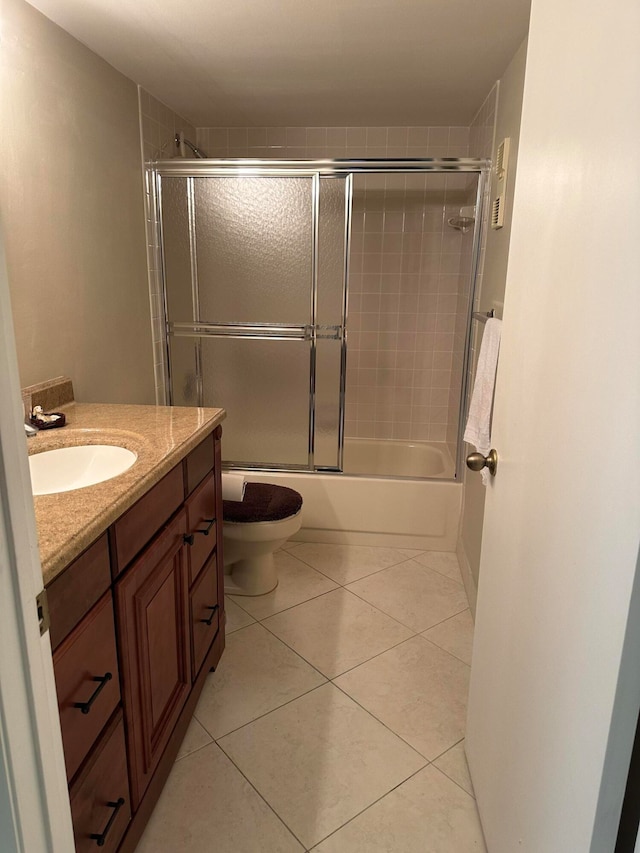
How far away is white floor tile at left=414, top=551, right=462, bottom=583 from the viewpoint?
2.79 metres

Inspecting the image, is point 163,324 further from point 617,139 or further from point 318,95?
point 617,139

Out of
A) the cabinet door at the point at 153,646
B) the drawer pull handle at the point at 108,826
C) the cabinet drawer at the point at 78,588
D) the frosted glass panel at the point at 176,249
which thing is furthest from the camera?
the frosted glass panel at the point at 176,249

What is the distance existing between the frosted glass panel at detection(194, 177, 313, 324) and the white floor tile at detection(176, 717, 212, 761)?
5.93ft

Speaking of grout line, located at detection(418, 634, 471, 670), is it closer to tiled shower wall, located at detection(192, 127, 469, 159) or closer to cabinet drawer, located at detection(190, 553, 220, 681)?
cabinet drawer, located at detection(190, 553, 220, 681)

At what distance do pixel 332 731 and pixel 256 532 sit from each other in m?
0.84

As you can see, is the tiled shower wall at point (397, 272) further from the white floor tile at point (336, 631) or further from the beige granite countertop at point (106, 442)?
the beige granite countertop at point (106, 442)

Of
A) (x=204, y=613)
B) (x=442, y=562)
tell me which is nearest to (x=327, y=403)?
(x=442, y=562)

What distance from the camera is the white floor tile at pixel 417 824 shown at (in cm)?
143

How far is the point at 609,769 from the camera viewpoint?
0.75 m

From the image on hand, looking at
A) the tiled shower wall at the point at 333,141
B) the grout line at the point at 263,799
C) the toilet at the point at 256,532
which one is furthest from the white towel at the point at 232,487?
the tiled shower wall at the point at 333,141

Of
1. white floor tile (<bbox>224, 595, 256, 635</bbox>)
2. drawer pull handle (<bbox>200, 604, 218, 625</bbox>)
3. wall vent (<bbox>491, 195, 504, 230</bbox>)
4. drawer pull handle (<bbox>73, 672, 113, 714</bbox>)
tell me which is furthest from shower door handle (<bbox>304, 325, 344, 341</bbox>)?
drawer pull handle (<bbox>73, 672, 113, 714</bbox>)

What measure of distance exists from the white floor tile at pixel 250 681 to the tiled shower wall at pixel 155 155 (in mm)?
1368

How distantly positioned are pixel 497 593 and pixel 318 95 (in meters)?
2.42

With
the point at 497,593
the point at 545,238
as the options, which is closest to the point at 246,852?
the point at 497,593
